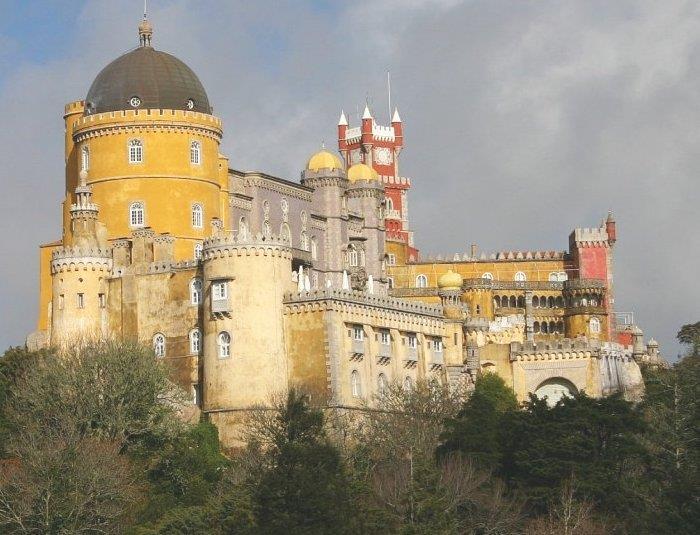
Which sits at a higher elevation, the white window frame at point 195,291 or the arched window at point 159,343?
the white window frame at point 195,291

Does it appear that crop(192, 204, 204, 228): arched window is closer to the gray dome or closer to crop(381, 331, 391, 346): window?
the gray dome

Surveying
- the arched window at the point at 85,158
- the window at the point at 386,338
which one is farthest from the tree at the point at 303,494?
the arched window at the point at 85,158

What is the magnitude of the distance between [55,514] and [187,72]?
35.0 meters

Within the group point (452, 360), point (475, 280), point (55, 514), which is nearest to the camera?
point (55, 514)

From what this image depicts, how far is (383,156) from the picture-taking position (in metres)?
165

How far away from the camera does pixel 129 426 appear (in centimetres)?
9106

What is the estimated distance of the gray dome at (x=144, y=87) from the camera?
107 metres

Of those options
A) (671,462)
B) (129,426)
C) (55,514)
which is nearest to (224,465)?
Result: (129,426)

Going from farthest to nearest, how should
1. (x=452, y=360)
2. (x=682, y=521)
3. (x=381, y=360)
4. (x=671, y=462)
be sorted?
(x=452, y=360), (x=381, y=360), (x=671, y=462), (x=682, y=521)

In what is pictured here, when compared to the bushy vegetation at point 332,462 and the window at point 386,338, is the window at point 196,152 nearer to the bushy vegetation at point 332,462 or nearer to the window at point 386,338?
the window at point 386,338

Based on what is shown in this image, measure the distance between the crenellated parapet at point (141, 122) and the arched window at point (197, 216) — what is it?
389 centimetres

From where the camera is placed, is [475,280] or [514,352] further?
[475,280]

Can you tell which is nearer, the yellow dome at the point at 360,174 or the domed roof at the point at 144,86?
the domed roof at the point at 144,86

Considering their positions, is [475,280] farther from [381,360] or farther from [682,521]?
[682,521]
